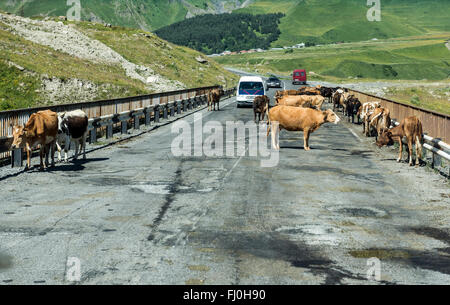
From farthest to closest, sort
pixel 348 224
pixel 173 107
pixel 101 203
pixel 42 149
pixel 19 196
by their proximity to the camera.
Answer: pixel 173 107 < pixel 42 149 < pixel 19 196 < pixel 101 203 < pixel 348 224

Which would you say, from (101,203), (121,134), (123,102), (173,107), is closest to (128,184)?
(101,203)

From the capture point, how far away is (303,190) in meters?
13.5

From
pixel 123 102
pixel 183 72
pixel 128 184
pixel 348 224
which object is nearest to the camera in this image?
pixel 348 224

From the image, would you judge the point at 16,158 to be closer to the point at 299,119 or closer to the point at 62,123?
the point at 62,123

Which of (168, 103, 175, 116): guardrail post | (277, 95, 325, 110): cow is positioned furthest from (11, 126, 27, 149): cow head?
(168, 103, 175, 116): guardrail post

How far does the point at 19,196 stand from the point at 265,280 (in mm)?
7252

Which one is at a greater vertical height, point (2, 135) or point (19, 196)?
point (2, 135)

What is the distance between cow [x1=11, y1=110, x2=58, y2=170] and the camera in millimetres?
15547

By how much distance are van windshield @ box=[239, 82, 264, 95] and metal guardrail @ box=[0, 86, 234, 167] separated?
12.5 feet

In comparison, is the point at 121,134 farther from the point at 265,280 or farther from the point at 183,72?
the point at 183,72

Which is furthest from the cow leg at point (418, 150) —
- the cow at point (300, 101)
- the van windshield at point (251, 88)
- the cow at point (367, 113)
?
the van windshield at point (251, 88)

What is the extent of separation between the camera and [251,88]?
44594 millimetres

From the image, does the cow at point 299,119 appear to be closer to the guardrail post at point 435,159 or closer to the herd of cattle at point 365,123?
the herd of cattle at point 365,123
